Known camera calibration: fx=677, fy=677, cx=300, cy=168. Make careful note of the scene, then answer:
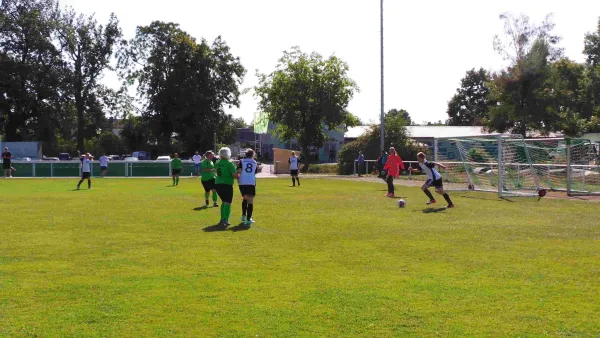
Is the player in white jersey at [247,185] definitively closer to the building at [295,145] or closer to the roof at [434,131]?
the building at [295,145]

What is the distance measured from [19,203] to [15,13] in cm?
5034

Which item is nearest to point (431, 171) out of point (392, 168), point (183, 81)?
point (392, 168)

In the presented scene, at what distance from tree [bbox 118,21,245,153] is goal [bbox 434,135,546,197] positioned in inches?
1626

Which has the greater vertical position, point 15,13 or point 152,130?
point 15,13

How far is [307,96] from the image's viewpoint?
209 feet

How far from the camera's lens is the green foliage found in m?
53.2

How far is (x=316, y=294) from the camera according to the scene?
7887mm

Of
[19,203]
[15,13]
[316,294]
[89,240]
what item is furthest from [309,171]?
[316,294]

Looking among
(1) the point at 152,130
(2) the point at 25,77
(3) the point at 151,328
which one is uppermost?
(2) the point at 25,77

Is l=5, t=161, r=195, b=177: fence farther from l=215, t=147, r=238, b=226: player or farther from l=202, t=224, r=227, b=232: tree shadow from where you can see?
l=202, t=224, r=227, b=232: tree shadow

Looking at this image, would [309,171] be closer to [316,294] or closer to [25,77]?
[25,77]

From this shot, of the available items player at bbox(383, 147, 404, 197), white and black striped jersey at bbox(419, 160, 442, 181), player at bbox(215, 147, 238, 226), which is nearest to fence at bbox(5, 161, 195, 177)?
player at bbox(383, 147, 404, 197)

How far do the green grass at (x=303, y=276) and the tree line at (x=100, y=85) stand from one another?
175 feet

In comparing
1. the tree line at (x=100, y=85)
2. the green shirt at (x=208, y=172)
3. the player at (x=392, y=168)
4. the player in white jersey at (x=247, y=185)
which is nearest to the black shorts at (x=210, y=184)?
the green shirt at (x=208, y=172)
